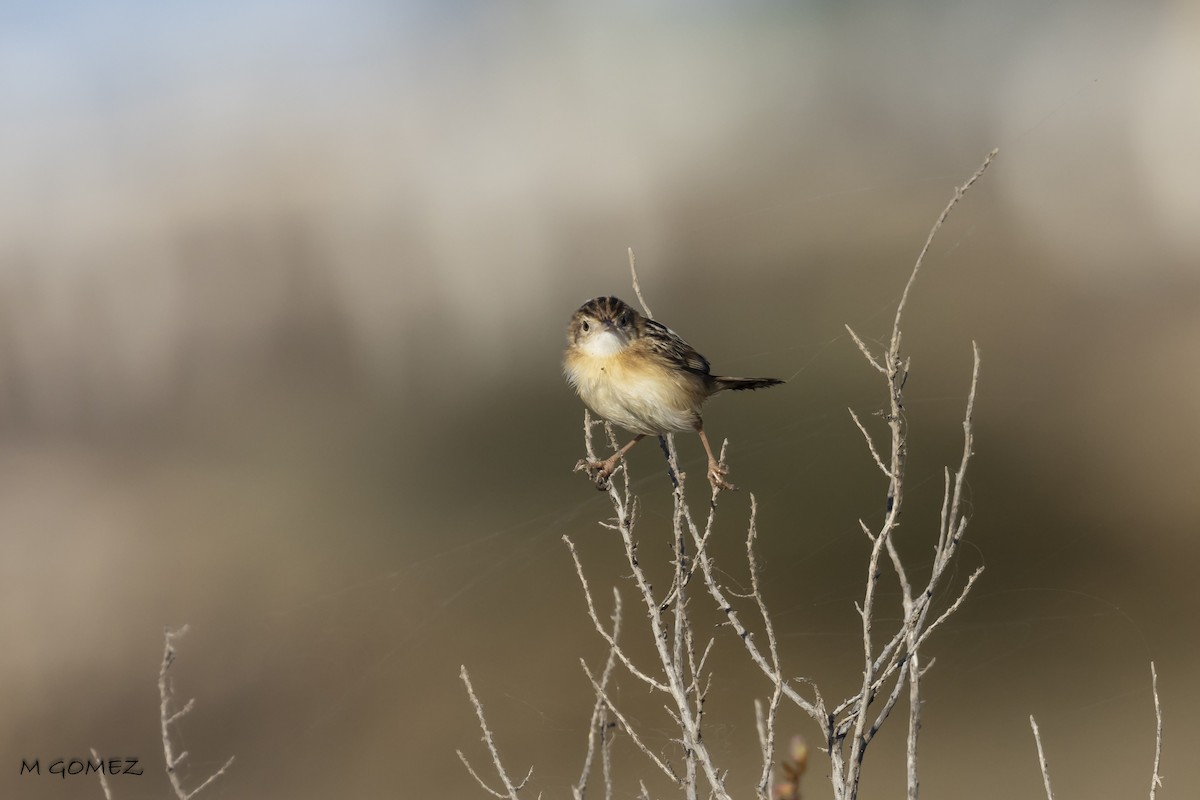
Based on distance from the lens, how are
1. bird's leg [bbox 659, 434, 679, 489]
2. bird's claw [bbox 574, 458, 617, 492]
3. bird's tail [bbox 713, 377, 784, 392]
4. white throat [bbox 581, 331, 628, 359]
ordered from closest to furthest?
bird's leg [bbox 659, 434, 679, 489] < bird's claw [bbox 574, 458, 617, 492] < white throat [bbox 581, 331, 628, 359] < bird's tail [bbox 713, 377, 784, 392]

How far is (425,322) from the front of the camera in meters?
13.2

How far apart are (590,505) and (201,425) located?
5609mm

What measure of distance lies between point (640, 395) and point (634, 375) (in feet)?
0.30

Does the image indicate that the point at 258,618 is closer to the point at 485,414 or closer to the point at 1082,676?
the point at 485,414

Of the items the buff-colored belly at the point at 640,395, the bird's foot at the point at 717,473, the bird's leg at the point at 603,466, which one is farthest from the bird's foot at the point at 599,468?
the bird's foot at the point at 717,473

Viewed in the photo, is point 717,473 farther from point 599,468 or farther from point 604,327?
point 604,327

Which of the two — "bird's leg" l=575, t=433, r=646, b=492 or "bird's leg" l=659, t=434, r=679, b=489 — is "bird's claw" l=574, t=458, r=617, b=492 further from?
"bird's leg" l=659, t=434, r=679, b=489

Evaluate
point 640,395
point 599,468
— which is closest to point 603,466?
point 599,468

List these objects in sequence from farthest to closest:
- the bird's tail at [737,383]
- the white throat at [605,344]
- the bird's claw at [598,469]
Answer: the bird's tail at [737,383] → the white throat at [605,344] → the bird's claw at [598,469]

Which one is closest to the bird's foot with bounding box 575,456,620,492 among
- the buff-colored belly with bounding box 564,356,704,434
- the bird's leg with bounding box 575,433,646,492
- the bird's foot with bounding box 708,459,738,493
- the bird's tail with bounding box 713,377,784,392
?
the bird's leg with bounding box 575,433,646,492

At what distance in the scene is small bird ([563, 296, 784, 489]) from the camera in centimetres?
396

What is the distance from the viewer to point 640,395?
3.95 metres

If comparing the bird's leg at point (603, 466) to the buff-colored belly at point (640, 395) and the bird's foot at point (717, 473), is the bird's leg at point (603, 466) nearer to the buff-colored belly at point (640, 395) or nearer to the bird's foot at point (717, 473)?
the buff-colored belly at point (640, 395)

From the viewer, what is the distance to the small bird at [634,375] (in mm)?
3957
